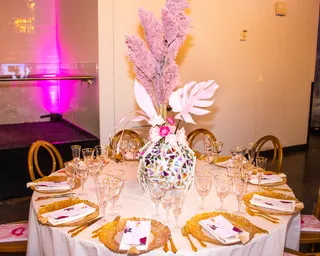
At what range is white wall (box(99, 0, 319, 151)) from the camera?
381cm

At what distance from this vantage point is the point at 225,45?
457 cm

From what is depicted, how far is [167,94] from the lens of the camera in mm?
1793

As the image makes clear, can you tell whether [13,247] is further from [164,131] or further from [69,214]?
[164,131]

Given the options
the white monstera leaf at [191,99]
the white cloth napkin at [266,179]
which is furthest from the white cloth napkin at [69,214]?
the white cloth napkin at [266,179]

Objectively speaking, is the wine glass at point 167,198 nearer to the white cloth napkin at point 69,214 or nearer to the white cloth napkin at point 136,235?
the white cloth napkin at point 136,235

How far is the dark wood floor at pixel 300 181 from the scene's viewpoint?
10.9ft

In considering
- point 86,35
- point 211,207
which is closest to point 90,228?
point 211,207

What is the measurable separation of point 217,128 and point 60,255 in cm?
343

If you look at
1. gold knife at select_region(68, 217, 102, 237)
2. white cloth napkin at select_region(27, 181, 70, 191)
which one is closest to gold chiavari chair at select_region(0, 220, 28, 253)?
white cloth napkin at select_region(27, 181, 70, 191)

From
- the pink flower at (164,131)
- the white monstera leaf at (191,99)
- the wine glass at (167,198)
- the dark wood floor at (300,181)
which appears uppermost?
the white monstera leaf at (191,99)

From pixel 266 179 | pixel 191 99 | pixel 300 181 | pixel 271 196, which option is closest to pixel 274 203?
pixel 271 196

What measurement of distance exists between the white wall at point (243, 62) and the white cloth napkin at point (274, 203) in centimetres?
233

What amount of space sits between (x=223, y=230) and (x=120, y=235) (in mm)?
429

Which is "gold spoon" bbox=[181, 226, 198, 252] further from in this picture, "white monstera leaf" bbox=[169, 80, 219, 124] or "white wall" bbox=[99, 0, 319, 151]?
"white wall" bbox=[99, 0, 319, 151]
